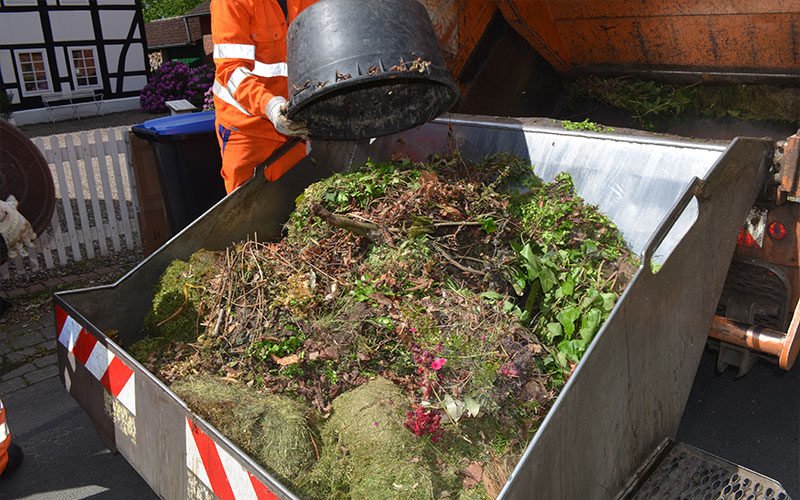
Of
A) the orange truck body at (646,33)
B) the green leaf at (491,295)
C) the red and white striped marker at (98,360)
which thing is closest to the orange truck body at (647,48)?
the orange truck body at (646,33)

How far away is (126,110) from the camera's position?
18.7 metres

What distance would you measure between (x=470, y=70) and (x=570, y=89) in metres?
0.81

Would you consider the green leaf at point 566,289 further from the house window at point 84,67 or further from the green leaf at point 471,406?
the house window at point 84,67

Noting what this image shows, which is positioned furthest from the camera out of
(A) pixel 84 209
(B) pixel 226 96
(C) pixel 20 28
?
(C) pixel 20 28

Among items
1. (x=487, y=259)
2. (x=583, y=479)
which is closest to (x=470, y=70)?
(x=487, y=259)

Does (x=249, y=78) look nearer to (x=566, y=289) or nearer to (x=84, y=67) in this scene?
(x=566, y=289)

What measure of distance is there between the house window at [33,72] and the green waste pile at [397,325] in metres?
17.2

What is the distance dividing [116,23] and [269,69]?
17576mm

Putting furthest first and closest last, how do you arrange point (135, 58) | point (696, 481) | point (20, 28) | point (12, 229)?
point (135, 58) → point (20, 28) → point (12, 229) → point (696, 481)

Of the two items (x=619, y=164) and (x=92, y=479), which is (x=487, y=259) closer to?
(x=619, y=164)

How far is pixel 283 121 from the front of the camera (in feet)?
9.45

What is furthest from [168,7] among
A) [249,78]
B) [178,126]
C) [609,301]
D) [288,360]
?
[609,301]

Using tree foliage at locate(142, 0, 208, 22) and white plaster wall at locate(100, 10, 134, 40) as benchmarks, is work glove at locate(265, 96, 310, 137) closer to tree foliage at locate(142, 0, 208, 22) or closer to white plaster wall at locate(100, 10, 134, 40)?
white plaster wall at locate(100, 10, 134, 40)

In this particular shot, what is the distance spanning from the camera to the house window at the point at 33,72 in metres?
16.7
